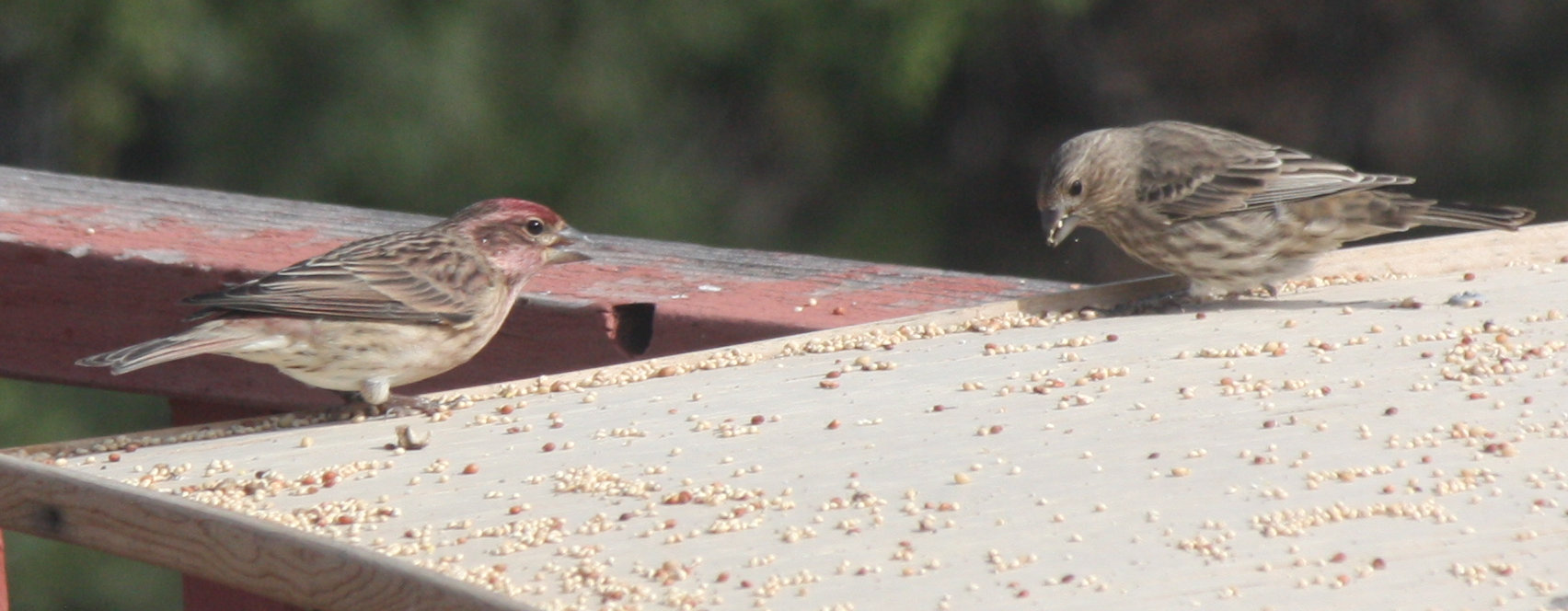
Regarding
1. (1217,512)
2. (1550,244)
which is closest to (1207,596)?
(1217,512)

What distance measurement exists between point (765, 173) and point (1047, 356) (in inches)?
182

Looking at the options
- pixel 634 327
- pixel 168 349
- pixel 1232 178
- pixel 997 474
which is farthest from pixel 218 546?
pixel 1232 178

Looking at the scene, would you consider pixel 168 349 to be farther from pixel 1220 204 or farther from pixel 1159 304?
pixel 1220 204

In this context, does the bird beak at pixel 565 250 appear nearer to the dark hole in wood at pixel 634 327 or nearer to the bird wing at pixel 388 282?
the bird wing at pixel 388 282

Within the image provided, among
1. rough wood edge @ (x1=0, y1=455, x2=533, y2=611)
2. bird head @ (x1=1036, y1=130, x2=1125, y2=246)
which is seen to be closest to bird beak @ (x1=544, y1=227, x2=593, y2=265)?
bird head @ (x1=1036, y1=130, x2=1125, y2=246)

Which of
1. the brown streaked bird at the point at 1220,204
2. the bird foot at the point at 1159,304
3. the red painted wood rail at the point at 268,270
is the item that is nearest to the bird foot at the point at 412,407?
the red painted wood rail at the point at 268,270

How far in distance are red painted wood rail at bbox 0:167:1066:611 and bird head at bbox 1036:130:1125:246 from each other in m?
0.76

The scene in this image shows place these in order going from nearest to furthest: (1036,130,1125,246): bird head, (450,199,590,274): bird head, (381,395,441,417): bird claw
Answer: (381,395,441,417): bird claw
(450,199,590,274): bird head
(1036,130,1125,246): bird head

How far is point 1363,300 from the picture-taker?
11.7 feet

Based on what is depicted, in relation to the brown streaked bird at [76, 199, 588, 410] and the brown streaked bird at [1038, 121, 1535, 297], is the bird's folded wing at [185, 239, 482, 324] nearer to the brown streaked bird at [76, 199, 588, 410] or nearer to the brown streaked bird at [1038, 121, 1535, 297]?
the brown streaked bird at [76, 199, 588, 410]

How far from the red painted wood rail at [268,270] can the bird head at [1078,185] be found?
76cm

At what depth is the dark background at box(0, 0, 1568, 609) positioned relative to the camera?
6.52 meters

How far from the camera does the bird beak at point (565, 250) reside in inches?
150

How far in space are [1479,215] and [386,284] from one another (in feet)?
7.37
